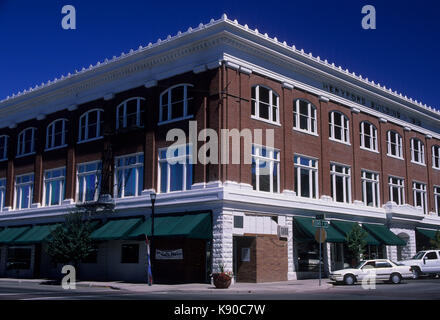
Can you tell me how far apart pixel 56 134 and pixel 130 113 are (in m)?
8.66

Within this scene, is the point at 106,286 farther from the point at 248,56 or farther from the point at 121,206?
the point at 248,56

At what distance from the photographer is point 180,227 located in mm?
30500

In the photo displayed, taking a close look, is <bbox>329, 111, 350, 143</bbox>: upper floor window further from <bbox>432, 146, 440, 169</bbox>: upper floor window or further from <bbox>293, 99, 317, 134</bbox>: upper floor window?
<bbox>432, 146, 440, 169</bbox>: upper floor window

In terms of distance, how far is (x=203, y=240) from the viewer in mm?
31969

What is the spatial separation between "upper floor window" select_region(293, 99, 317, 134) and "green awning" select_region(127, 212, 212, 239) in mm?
10015

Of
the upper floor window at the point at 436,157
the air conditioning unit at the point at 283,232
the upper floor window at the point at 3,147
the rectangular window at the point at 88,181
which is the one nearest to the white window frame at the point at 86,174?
the rectangular window at the point at 88,181

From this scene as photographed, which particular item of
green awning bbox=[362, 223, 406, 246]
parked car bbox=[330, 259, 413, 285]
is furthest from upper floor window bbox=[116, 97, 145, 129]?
green awning bbox=[362, 223, 406, 246]

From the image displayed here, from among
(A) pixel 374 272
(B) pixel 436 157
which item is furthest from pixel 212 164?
→ (B) pixel 436 157

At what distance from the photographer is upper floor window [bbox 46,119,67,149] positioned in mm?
42094

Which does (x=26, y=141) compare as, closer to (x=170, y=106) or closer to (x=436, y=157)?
(x=170, y=106)

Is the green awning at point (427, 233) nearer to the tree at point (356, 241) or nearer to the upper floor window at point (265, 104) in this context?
the tree at point (356, 241)
